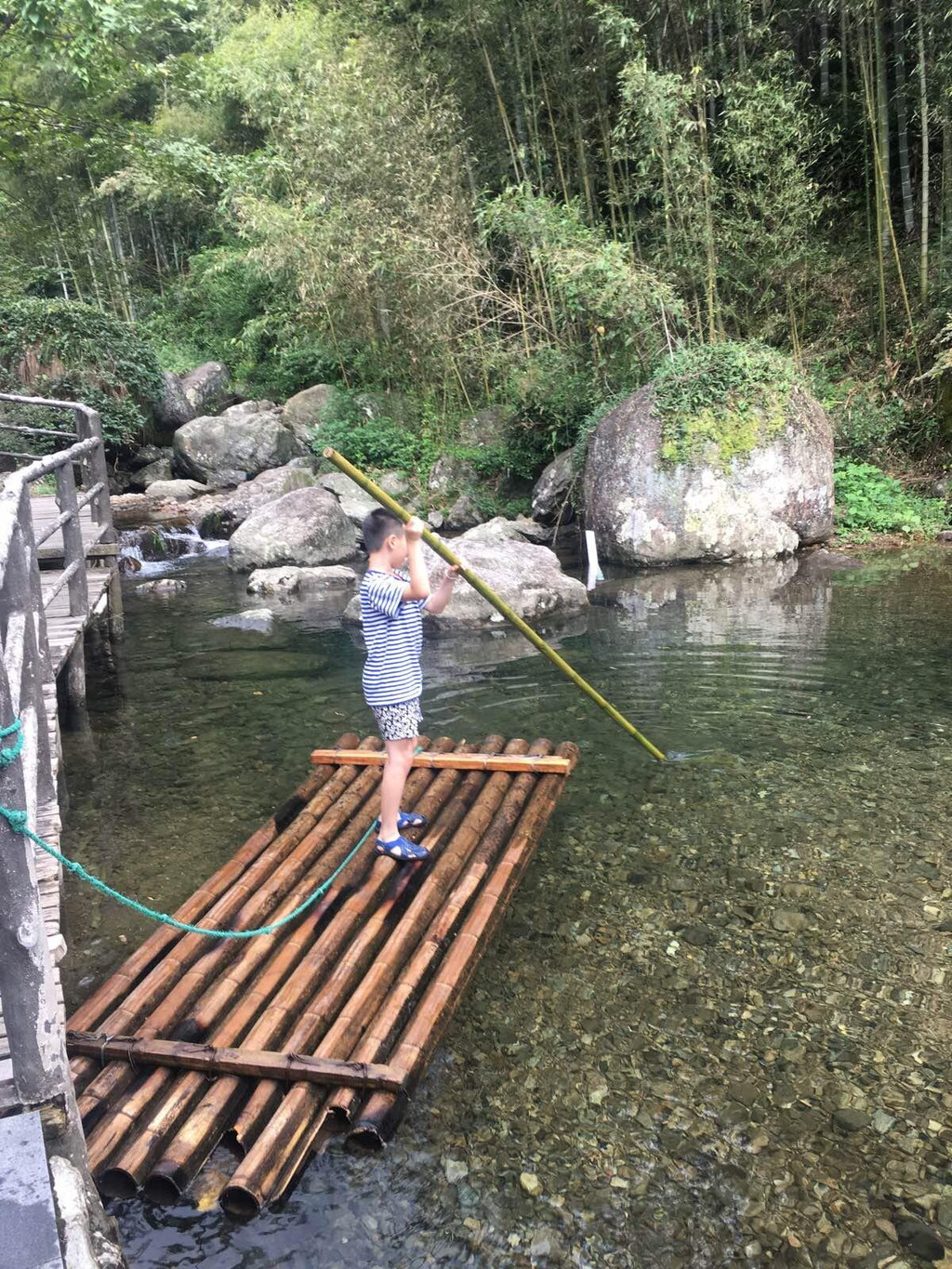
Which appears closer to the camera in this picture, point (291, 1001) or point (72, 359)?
point (291, 1001)

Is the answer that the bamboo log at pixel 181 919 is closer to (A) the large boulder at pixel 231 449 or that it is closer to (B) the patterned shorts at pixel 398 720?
(B) the patterned shorts at pixel 398 720

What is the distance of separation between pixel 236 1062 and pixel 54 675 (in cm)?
296

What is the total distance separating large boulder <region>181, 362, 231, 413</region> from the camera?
1973 centimetres

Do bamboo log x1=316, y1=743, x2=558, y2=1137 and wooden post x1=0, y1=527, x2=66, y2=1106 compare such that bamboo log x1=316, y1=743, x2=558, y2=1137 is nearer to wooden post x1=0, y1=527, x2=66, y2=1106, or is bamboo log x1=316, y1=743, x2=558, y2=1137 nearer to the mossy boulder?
wooden post x1=0, y1=527, x2=66, y2=1106

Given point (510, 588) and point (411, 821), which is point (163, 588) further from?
point (411, 821)

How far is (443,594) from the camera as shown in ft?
13.1

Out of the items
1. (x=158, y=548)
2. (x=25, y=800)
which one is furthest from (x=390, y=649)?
(x=158, y=548)

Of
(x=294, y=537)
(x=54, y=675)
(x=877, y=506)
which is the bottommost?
(x=877, y=506)

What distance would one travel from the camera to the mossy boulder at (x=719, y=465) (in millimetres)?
10945

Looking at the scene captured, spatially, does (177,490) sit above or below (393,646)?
below

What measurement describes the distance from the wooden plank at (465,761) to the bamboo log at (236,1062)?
2.11m

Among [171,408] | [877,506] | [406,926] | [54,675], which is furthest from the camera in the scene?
[171,408]

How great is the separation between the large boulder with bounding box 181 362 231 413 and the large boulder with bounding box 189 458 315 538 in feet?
15.0

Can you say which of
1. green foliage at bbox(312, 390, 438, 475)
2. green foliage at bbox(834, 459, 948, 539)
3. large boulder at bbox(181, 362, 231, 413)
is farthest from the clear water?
large boulder at bbox(181, 362, 231, 413)
